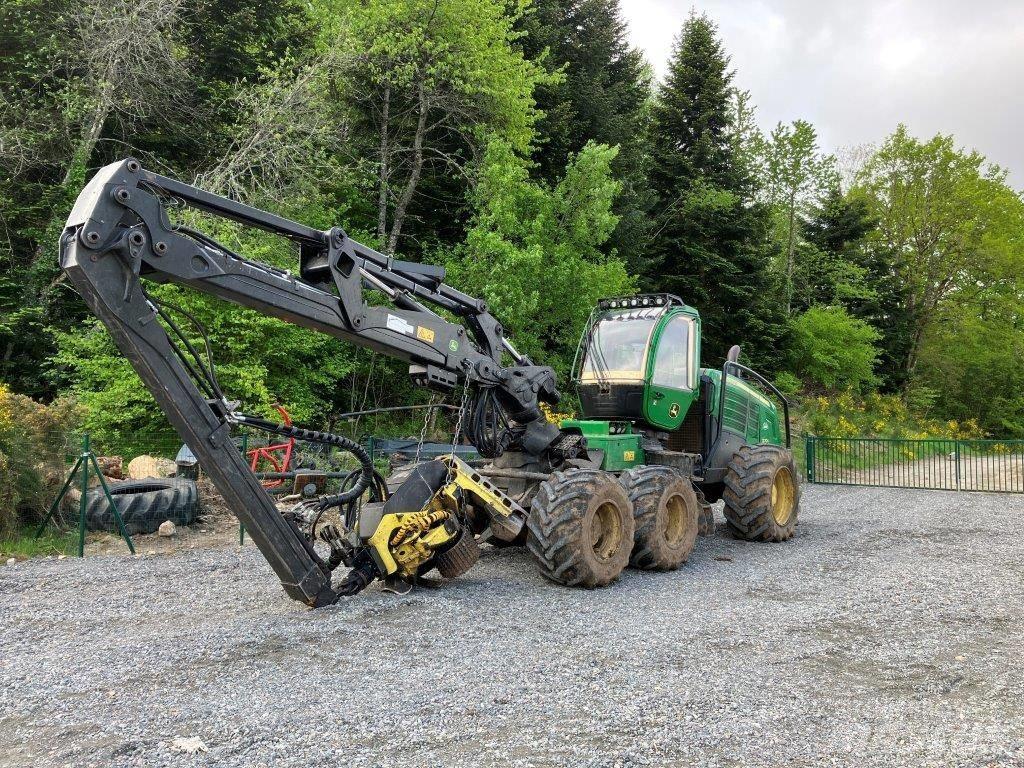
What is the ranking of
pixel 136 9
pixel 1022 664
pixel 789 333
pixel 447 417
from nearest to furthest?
pixel 1022 664 → pixel 136 9 → pixel 447 417 → pixel 789 333

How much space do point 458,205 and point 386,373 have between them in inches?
199

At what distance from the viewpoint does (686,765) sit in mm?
3359

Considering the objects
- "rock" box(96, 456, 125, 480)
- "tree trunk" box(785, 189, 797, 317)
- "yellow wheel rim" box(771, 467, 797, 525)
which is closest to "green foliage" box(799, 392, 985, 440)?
"tree trunk" box(785, 189, 797, 317)

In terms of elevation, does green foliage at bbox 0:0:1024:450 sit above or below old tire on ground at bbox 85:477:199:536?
above

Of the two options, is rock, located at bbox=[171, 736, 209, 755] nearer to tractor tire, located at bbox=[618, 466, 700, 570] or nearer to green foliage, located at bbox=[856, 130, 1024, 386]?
tractor tire, located at bbox=[618, 466, 700, 570]

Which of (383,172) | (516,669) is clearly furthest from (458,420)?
(383,172)

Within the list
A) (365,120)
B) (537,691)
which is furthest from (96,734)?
(365,120)

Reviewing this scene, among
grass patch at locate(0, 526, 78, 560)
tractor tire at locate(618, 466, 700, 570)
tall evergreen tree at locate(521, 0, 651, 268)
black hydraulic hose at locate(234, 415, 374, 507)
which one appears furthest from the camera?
tall evergreen tree at locate(521, 0, 651, 268)

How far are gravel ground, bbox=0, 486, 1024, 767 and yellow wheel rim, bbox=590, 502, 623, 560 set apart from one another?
0.34 m

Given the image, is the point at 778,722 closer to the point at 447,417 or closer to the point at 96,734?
the point at 96,734

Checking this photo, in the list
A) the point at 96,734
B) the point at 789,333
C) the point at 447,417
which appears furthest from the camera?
the point at 789,333

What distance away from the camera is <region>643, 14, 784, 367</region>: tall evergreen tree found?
83.8 feet

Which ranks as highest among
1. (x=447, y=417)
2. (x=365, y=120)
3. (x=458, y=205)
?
(x=365, y=120)

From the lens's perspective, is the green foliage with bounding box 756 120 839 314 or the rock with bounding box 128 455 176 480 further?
the green foliage with bounding box 756 120 839 314
